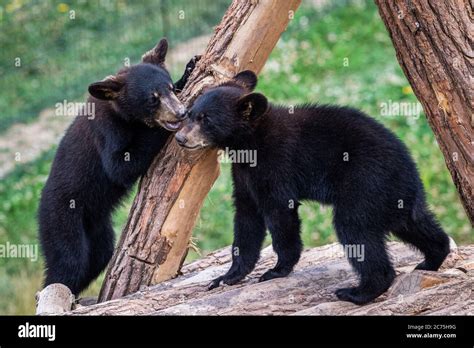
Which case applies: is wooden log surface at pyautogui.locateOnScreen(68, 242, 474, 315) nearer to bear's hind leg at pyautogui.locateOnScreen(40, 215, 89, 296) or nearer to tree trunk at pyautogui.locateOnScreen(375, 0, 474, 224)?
tree trunk at pyautogui.locateOnScreen(375, 0, 474, 224)

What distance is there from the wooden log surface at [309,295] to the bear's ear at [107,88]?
157 centimetres

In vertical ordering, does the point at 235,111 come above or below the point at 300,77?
below

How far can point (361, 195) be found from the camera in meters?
5.89

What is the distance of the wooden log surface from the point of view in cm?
575

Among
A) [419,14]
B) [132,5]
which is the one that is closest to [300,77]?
[132,5]

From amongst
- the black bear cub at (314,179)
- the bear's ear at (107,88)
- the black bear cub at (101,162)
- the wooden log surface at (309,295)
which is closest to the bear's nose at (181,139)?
the black bear cub at (314,179)

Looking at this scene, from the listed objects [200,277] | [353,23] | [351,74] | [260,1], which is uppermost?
[353,23]

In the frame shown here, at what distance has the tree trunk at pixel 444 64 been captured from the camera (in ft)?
18.8

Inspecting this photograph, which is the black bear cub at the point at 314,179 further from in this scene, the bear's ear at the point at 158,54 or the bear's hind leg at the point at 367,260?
the bear's ear at the point at 158,54

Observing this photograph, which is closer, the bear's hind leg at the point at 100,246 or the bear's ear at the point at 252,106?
the bear's ear at the point at 252,106

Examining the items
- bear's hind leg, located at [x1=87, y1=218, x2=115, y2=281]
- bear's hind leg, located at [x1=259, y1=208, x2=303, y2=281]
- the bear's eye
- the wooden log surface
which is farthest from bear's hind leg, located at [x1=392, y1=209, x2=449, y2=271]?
bear's hind leg, located at [x1=87, y1=218, x2=115, y2=281]
